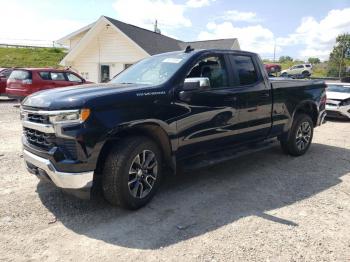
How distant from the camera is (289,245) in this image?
133 inches

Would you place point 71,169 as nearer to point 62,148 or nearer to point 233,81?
point 62,148

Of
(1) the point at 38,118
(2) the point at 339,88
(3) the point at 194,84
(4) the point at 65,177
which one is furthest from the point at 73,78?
(4) the point at 65,177

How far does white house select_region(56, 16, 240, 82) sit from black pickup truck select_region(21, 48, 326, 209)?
14074 millimetres

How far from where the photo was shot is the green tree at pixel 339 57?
47.9 meters

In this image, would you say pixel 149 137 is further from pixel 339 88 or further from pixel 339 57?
pixel 339 57

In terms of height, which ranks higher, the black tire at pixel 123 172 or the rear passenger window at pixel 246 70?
the rear passenger window at pixel 246 70

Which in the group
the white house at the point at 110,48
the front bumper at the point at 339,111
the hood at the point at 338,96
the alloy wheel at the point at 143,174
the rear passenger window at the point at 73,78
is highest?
the white house at the point at 110,48

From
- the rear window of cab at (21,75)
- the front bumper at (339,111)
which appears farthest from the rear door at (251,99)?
Result: the rear window of cab at (21,75)

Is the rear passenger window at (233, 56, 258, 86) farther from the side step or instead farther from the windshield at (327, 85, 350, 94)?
the windshield at (327, 85, 350, 94)

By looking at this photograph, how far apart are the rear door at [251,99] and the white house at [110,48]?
13.8 meters

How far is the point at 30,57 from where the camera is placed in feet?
165

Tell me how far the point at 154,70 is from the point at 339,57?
50.8m

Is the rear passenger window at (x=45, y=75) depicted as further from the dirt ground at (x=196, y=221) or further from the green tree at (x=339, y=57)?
the green tree at (x=339, y=57)

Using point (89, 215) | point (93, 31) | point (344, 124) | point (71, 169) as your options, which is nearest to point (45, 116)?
point (71, 169)
